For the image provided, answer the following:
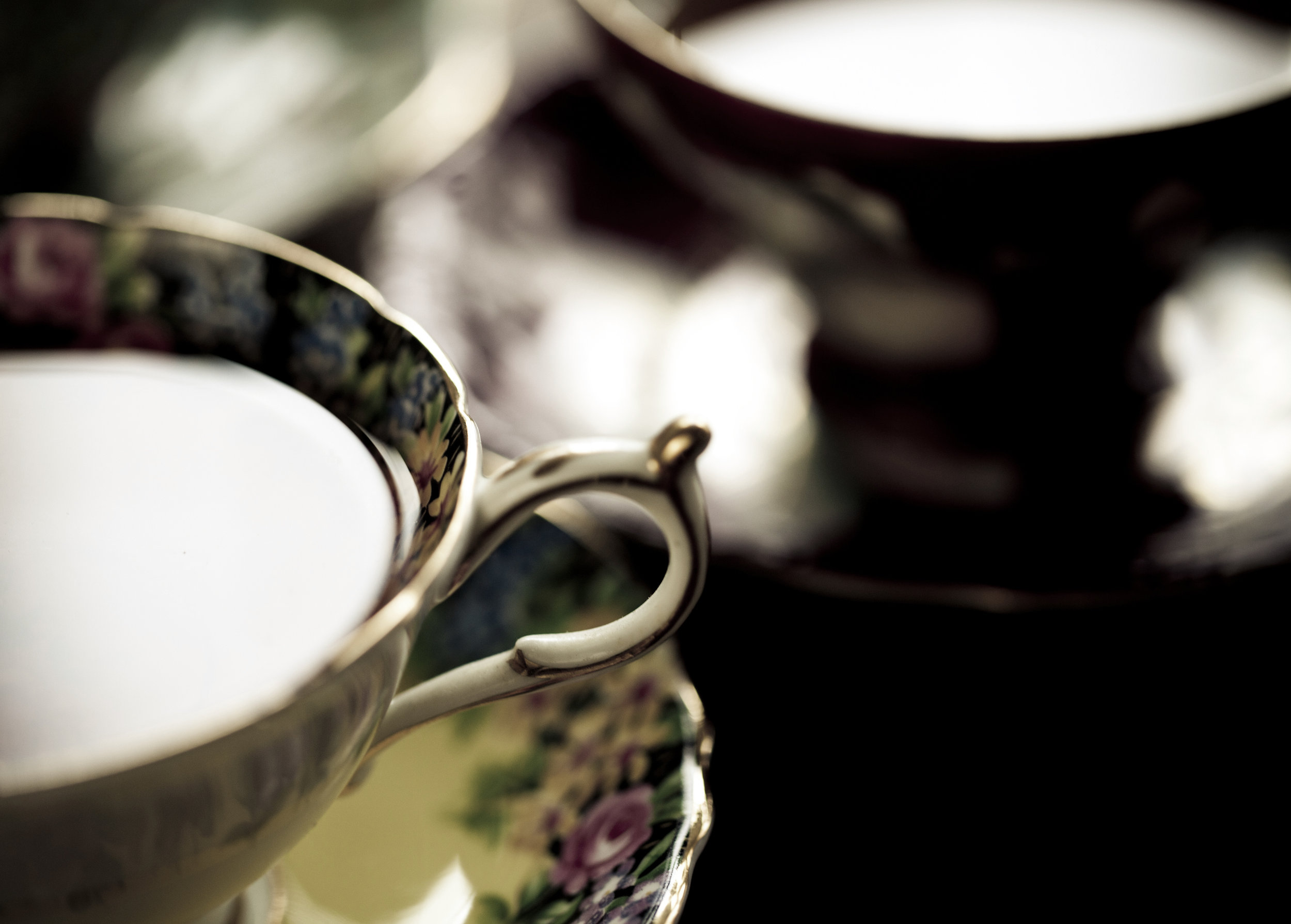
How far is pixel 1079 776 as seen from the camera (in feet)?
1.75

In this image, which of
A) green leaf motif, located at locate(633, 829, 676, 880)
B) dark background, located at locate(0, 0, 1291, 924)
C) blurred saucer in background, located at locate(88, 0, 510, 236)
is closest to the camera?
green leaf motif, located at locate(633, 829, 676, 880)

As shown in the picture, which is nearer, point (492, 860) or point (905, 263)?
point (492, 860)

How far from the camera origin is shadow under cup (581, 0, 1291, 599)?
1.75 feet

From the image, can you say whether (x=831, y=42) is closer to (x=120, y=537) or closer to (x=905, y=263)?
(x=905, y=263)

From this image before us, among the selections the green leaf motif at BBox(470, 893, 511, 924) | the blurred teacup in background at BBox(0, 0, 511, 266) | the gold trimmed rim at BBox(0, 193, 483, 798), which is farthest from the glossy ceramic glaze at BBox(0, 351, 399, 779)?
the blurred teacup in background at BBox(0, 0, 511, 266)

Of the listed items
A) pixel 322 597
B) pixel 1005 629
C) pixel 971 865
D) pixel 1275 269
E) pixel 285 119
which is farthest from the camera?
pixel 285 119

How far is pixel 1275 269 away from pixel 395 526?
61cm

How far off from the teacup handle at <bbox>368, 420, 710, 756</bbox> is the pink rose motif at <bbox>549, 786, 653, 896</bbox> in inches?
2.6

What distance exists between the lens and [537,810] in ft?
1.41

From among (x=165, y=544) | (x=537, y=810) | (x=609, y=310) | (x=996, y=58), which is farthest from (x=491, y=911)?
(x=996, y=58)

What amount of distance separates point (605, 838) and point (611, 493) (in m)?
0.14

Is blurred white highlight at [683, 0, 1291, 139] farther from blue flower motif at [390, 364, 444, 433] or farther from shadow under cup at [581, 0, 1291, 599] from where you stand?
blue flower motif at [390, 364, 444, 433]

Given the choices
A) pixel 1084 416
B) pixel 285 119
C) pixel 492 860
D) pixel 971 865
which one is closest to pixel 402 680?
pixel 492 860

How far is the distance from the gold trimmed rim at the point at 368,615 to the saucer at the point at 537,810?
0.10 meters
